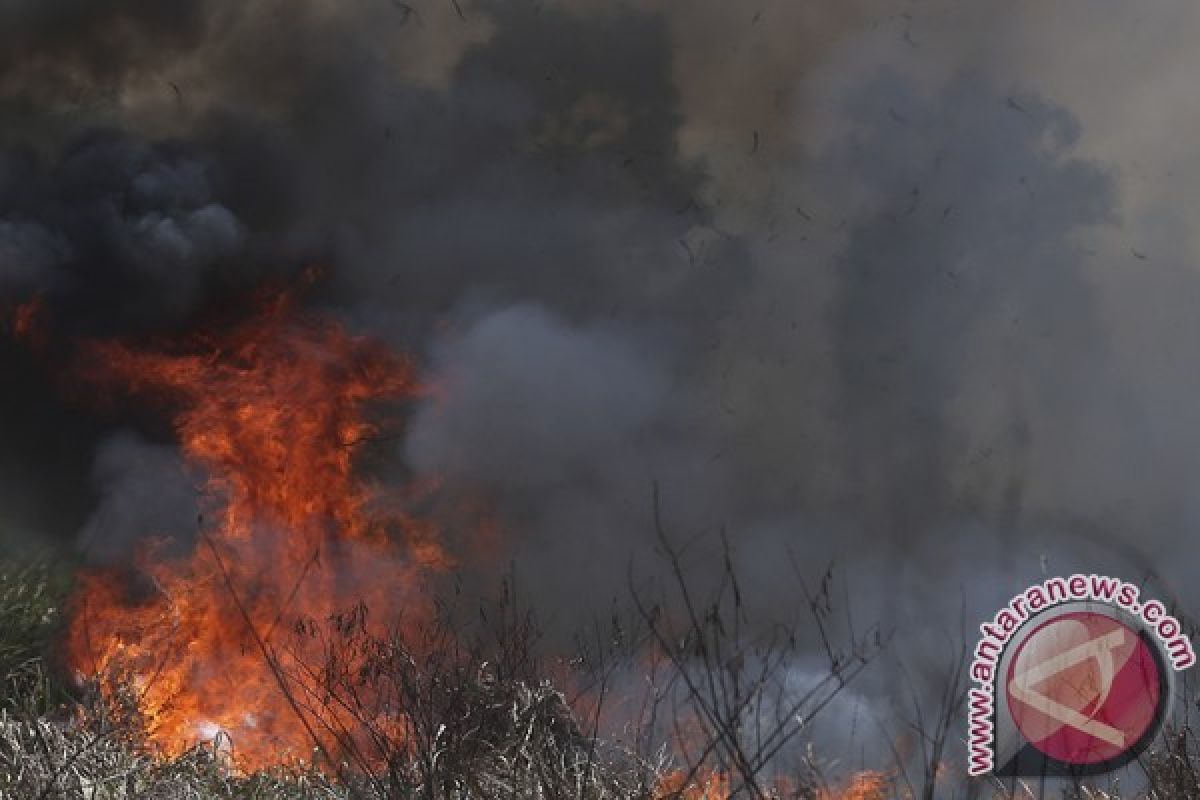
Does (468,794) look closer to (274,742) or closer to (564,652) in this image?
(274,742)

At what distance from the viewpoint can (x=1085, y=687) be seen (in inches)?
287

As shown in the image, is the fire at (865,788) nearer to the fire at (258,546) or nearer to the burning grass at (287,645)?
the burning grass at (287,645)

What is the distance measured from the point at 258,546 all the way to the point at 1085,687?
31.4ft

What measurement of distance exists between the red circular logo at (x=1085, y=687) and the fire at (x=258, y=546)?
6.42 meters

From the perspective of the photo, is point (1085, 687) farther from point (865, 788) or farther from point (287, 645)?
point (287, 645)

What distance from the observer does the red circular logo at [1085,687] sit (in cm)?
675

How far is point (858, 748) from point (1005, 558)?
932 cm

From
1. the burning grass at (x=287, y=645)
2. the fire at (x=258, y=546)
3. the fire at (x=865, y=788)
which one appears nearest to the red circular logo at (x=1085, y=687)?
the burning grass at (x=287, y=645)

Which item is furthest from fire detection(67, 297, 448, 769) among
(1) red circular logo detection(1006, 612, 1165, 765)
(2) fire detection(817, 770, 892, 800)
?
(1) red circular logo detection(1006, 612, 1165, 765)

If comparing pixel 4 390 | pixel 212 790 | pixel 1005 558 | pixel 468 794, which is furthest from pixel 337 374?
pixel 1005 558

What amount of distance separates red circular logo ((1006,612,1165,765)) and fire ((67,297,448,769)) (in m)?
6.42

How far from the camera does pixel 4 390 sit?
16.3 metres

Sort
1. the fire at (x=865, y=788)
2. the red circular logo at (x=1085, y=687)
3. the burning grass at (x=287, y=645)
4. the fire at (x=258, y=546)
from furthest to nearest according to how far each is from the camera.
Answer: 1. the fire at (x=258, y=546)
2. the fire at (x=865, y=788)
3. the burning grass at (x=287, y=645)
4. the red circular logo at (x=1085, y=687)

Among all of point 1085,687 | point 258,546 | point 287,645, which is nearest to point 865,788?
point 1085,687
